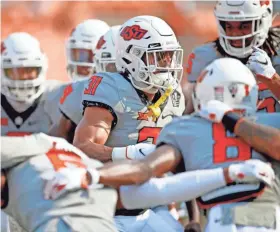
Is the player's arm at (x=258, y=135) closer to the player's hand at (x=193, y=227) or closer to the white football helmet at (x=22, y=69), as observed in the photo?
the player's hand at (x=193, y=227)

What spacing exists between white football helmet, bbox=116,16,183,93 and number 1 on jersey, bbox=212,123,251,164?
4.66ft

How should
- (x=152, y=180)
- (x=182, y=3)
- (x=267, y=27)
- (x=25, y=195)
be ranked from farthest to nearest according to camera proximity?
(x=182, y=3), (x=267, y=27), (x=152, y=180), (x=25, y=195)

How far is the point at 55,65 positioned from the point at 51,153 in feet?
29.1

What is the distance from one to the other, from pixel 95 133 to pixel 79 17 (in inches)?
314

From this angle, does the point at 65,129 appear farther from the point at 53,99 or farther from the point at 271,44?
the point at 271,44

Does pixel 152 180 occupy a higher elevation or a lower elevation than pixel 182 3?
higher

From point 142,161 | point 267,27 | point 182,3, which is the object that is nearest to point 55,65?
point 182,3

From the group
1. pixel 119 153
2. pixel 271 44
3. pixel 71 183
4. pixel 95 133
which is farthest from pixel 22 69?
pixel 71 183

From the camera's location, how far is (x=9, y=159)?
4535mm

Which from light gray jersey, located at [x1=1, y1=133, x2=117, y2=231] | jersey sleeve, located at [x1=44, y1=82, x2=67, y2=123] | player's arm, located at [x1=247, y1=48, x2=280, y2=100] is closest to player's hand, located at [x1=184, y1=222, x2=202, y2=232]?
player's arm, located at [x1=247, y1=48, x2=280, y2=100]

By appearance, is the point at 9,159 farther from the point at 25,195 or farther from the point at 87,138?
the point at 87,138

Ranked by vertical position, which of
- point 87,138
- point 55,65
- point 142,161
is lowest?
point 55,65

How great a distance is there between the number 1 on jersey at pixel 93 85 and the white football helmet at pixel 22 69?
1936 millimetres

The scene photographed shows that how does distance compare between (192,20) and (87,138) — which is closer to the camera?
(87,138)
